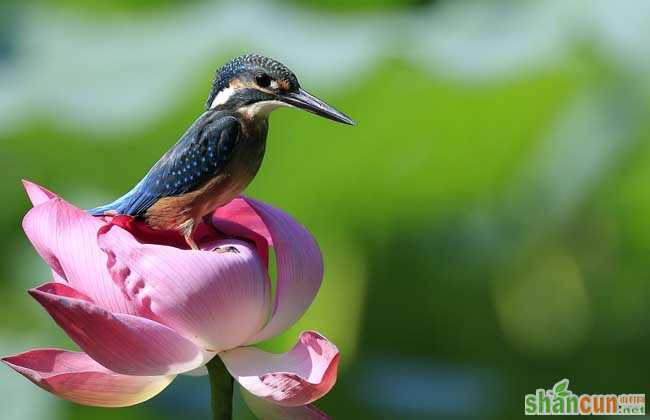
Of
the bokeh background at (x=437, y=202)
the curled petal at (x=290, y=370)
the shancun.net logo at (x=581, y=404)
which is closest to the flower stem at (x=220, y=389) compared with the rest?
the curled petal at (x=290, y=370)

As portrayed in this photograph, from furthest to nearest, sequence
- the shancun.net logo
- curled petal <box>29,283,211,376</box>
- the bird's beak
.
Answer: the shancun.net logo < the bird's beak < curled petal <box>29,283,211,376</box>

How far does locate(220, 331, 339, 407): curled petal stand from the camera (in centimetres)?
48

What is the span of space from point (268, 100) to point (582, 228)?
83cm

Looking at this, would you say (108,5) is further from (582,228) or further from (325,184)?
(582,228)

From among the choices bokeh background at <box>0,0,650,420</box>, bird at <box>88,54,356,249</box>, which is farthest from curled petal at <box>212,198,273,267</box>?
bokeh background at <box>0,0,650,420</box>

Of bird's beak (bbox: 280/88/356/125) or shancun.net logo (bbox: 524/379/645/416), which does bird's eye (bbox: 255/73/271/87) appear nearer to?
bird's beak (bbox: 280/88/356/125)

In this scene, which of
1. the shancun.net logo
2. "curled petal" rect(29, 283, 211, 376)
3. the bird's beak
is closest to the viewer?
"curled petal" rect(29, 283, 211, 376)

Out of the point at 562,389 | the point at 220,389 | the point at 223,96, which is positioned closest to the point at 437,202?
the point at 562,389

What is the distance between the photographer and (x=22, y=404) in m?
1.31

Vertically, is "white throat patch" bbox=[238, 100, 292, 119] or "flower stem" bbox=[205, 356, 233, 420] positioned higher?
"white throat patch" bbox=[238, 100, 292, 119]

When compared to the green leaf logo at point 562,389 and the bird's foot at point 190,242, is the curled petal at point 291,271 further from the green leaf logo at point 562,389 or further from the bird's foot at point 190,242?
the green leaf logo at point 562,389

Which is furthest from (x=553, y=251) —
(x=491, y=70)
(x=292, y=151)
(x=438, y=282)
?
(x=292, y=151)

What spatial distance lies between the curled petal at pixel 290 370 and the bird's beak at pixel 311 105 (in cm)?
14

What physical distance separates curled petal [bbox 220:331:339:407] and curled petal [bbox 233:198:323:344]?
0.02 m
